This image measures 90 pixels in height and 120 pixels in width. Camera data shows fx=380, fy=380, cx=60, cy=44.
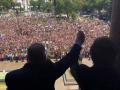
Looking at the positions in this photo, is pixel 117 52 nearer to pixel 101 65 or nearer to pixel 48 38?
pixel 101 65

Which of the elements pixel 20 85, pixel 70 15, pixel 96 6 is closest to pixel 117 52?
pixel 20 85

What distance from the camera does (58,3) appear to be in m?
57.7

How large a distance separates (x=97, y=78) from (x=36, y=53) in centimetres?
51

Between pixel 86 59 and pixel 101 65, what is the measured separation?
60.6ft

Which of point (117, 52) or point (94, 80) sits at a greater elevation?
point (117, 52)

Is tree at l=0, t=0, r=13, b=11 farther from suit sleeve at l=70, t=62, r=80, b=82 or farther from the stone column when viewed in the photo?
suit sleeve at l=70, t=62, r=80, b=82

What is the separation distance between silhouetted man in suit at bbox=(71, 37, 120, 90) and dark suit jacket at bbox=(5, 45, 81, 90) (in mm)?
133

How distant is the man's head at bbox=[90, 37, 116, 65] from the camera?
115 inches

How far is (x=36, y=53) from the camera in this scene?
2.99 m

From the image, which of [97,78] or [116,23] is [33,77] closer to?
[97,78]

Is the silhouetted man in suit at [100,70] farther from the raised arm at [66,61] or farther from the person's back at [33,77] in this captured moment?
the person's back at [33,77]

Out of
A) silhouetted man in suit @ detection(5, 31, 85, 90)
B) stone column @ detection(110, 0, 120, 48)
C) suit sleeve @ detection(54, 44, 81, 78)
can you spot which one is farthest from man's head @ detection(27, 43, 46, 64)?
stone column @ detection(110, 0, 120, 48)

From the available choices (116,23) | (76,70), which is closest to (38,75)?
(76,70)

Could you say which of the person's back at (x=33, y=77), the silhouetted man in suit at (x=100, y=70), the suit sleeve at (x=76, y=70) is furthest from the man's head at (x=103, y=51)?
the person's back at (x=33, y=77)
